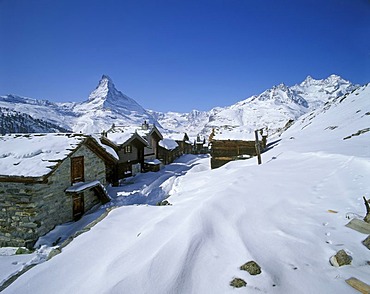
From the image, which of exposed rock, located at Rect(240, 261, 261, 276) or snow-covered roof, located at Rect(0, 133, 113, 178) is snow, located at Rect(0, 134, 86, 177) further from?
exposed rock, located at Rect(240, 261, 261, 276)

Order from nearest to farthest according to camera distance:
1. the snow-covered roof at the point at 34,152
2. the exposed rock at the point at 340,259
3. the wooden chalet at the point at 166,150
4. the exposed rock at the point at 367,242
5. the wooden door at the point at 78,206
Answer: the exposed rock at the point at 340,259
the exposed rock at the point at 367,242
the snow-covered roof at the point at 34,152
the wooden door at the point at 78,206
the wooden chalet at the point at 166,150

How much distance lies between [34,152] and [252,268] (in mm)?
13172

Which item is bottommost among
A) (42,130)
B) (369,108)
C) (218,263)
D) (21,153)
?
(218,263)

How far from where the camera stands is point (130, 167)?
27.3m

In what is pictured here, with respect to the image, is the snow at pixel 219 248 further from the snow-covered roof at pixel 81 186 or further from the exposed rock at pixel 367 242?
the snow-covered roof at pixel 81 186

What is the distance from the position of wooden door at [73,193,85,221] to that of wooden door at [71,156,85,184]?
1.04 metres

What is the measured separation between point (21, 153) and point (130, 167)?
1530 centimetres

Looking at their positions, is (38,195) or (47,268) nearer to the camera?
(47,268)

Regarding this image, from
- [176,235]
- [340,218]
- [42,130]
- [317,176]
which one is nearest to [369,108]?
[317,176]

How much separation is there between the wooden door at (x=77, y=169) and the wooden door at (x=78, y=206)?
1.04m

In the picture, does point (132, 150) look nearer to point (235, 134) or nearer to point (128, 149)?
point (128, 149)

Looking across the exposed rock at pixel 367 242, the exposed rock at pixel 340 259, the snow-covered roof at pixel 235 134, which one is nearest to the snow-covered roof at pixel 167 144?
the snow-covered roof at pixel 235 134

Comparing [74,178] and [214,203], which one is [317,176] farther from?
[74,178]

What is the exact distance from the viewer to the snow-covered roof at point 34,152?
11.1 metres
